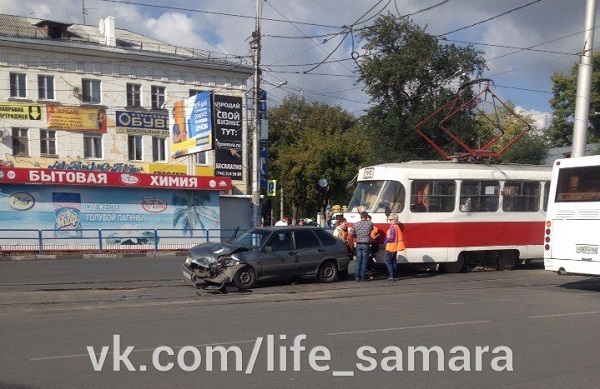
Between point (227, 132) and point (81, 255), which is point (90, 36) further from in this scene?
point (81, 255)

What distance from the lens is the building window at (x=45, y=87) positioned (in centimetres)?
4072

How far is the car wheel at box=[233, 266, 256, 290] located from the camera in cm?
1534

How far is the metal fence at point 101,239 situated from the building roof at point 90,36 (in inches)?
561

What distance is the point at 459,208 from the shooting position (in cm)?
1861

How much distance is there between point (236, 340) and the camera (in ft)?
30.0

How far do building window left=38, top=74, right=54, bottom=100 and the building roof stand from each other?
243 centimetres

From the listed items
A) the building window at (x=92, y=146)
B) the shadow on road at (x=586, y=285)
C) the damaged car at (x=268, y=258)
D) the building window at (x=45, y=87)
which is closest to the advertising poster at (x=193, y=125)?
the building window at (x=92, y=146)

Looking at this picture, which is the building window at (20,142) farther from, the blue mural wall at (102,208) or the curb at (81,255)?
the curb at (81,255)

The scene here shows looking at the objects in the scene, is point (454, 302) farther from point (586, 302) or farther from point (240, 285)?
point (240, 285)

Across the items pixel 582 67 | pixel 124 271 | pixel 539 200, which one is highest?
pixel 582 67

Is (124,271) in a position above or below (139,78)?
below

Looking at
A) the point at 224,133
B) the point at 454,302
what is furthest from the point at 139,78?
the point at 454,302

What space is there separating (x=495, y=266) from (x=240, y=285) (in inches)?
335

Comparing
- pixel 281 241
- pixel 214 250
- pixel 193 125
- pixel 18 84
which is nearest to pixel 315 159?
pixel 193 125
